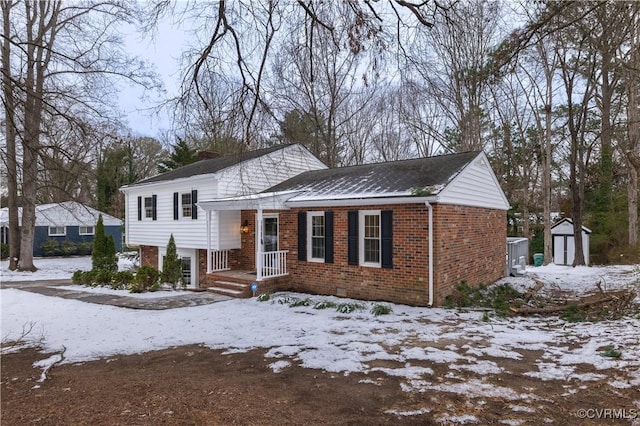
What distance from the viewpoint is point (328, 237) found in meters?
10.7

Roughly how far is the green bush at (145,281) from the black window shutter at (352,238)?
6242 millimetres

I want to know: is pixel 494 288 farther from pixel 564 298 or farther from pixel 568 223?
pixel 568 223

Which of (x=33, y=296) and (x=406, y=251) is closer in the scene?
(x=406, y=251)

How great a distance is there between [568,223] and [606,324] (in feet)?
47.6

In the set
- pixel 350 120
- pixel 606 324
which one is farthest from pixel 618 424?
pixel 350 120

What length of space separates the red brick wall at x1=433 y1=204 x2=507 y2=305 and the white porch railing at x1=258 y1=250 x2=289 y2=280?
4505mm

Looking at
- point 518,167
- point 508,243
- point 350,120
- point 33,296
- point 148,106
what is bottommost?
point 33,296

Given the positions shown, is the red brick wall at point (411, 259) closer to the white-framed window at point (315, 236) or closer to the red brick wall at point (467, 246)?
the red brick wall at point (467, 246)

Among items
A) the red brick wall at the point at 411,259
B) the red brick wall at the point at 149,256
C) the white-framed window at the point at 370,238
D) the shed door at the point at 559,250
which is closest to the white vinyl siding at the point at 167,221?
the red brick wall at the point at 149,256

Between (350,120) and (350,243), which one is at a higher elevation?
(350,120)

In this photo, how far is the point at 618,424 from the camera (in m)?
3.47

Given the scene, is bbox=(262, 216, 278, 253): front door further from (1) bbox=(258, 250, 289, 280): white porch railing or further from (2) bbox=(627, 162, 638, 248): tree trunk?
(2) bbox=(627, 162, 638, 248): tree trunk

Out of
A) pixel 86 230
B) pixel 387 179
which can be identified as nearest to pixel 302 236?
pixel 387 179

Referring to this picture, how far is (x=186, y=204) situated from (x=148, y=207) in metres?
2.87
